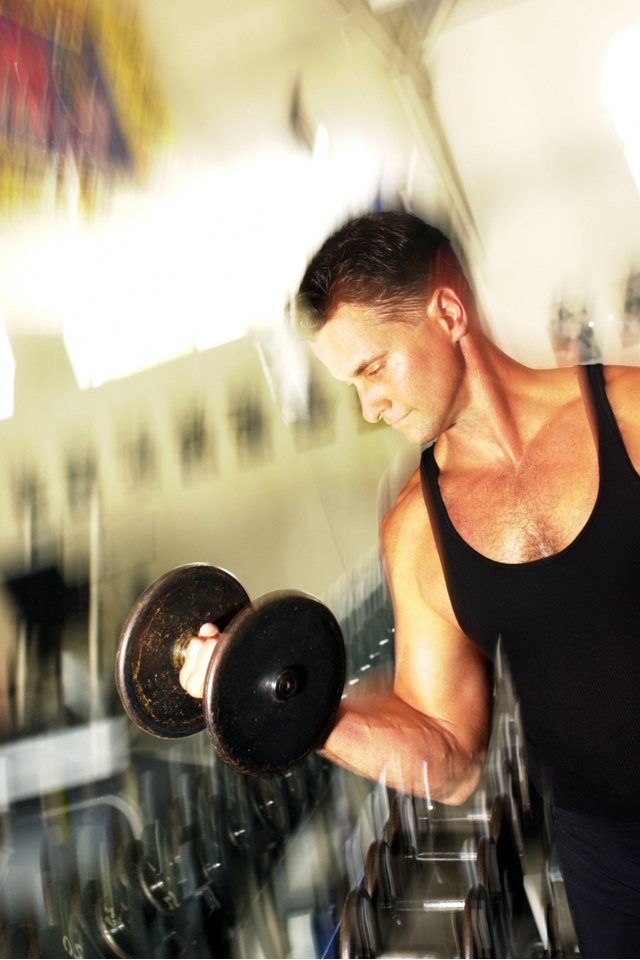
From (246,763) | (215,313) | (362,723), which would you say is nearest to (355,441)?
(215,313)

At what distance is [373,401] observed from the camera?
117 cm

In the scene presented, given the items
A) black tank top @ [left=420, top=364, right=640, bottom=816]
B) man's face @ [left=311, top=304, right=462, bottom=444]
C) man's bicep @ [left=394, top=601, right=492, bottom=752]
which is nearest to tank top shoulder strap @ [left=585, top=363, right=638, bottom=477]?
black tank top @ [left=420, top=364, right=640, bottom=816]

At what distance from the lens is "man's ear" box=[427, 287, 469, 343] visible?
45.9 inches

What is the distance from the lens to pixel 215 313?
183cm

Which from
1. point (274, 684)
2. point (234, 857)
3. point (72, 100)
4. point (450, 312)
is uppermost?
point (72, 100)

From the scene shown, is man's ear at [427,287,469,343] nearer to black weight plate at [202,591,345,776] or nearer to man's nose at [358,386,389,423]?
man's nose at [358,386,389,423]

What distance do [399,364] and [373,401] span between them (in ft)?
0.22

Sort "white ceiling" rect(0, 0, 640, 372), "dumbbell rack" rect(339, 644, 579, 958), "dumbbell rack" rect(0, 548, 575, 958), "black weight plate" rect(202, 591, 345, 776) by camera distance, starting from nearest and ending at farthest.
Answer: "black weight plate" rect(202, 591, 345, 776)
"dumbbell rack" rect(0, 548, 575, 958)
"dumbbell rack" rect(339, 644, 579, 958)
"white ceiling" rect(0, 0, 640, 372)

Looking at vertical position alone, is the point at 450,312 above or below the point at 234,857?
above

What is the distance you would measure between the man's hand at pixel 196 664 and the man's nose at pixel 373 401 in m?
0.40

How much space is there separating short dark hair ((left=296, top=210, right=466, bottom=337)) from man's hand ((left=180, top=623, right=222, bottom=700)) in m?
0.50

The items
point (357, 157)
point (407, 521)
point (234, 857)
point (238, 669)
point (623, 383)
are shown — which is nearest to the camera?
point (238, 669)

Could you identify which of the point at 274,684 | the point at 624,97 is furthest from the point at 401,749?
the point at 624,97

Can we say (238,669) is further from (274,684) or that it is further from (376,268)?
(376,268)
